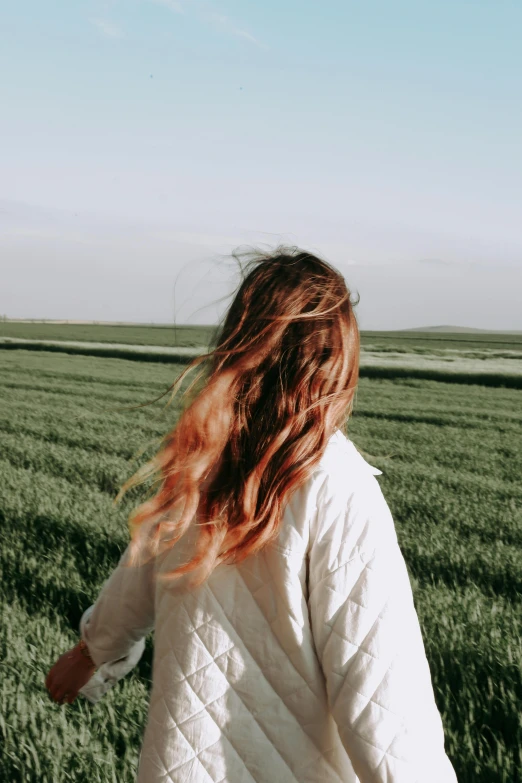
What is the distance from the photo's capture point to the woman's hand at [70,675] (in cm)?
204

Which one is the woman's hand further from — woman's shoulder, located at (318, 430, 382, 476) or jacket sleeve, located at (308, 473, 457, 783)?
woman's shoulder, located at (318, 430, 382, 476)

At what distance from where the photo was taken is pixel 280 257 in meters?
1.81

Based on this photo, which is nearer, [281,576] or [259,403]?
[281,576]

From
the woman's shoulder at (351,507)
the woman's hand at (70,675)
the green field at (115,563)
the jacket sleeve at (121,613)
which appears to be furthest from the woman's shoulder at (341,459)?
the green field at (115,563)

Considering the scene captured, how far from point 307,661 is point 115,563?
3.86 m

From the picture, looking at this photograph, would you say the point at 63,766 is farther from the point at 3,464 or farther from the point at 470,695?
the point at 3,464

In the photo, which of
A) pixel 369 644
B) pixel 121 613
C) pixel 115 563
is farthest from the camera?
pixel 115 563

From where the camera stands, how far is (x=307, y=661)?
1.53 meters

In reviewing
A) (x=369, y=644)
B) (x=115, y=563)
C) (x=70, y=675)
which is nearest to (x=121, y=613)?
(x=70, y=675)

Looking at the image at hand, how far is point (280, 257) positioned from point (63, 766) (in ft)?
7.18

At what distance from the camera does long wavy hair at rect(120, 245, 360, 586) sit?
64.2 inches

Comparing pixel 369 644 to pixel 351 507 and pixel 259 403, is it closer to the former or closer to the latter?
pixel 351 507

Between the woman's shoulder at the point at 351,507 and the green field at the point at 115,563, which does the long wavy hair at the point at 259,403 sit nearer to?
the woman's shoulder at the point at 351,507

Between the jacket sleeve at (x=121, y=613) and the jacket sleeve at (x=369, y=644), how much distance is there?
531 mm
